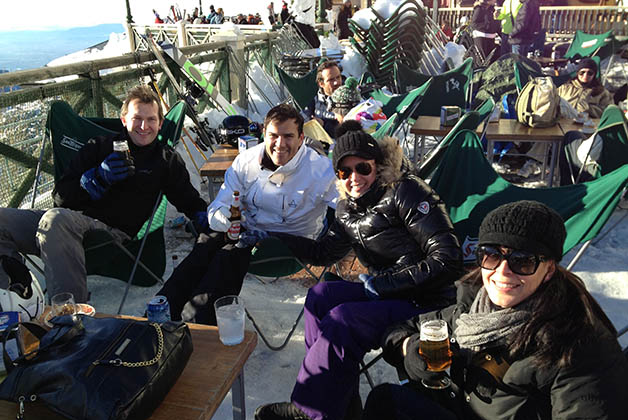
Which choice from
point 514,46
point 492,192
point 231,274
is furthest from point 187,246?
point 514,46

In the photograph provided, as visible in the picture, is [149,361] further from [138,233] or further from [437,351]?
[138,233]

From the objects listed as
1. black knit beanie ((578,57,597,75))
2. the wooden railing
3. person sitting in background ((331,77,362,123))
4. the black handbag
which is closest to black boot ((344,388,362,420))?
the black handbag

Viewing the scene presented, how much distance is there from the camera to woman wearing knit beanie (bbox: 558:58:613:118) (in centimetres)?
604

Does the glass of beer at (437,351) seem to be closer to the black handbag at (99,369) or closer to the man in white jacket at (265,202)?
the black handbag at (99,369)

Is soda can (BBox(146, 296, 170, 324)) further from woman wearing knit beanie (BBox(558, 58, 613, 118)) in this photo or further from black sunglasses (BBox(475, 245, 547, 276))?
woman wearing knit beanie (BBox(558, 58, 613, 118))

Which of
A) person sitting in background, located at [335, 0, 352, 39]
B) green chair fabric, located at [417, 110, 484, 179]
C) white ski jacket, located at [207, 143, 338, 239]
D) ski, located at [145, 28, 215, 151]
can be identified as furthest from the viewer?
person sitting in background, located at [335, 0, 352, 39]

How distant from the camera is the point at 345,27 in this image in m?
16.4

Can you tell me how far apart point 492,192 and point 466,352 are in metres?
1.65

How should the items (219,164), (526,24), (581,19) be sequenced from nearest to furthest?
(219,164) < (526,24) < (581,19)

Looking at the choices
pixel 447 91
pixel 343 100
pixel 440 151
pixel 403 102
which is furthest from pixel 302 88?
pixel 440 151

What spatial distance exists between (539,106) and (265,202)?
3.25 meters

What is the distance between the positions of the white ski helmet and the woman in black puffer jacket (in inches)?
41.7

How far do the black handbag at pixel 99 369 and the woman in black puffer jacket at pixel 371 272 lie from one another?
658 mm

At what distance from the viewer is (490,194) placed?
3.13 metres
